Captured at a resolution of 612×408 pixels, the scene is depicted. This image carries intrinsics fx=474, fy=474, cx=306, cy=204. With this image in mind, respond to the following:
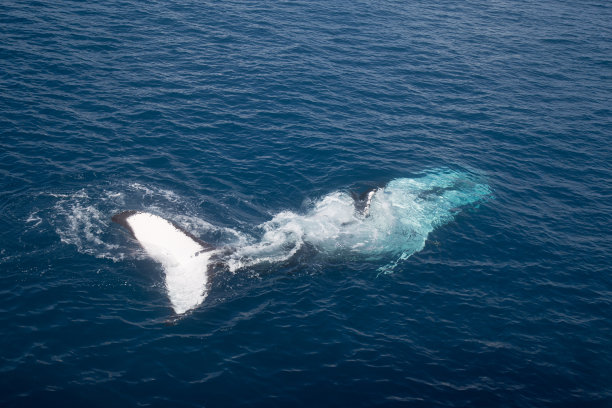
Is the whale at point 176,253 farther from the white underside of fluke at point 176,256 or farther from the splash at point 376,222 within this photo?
the splash at point 376,222

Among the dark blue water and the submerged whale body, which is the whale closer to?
the submerged whale body

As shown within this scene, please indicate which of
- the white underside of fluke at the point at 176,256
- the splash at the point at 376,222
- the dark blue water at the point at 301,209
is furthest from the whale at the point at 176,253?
the splash at the point at 376,222

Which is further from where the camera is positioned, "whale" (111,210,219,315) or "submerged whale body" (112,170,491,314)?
"submerged whale body" (112,170,491,314)

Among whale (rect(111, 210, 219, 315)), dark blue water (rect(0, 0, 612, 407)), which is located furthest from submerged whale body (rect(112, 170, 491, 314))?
dark blue water (rect(0, 0, 612, 407))

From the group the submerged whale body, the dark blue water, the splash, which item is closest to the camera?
the dark blue water

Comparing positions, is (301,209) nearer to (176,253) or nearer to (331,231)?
(331,231)

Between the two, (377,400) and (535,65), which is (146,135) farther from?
(535,65)
